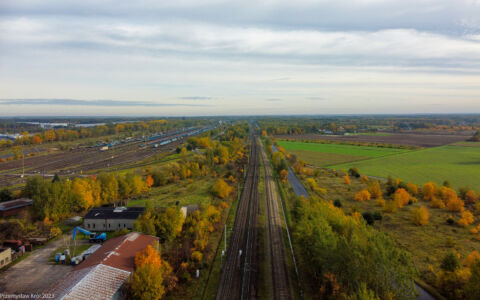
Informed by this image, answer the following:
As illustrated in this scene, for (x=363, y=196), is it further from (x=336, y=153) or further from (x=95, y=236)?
(x=336, y=153)

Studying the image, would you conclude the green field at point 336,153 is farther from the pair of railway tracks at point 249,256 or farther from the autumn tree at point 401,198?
the pair of railway tracks at point 249,256

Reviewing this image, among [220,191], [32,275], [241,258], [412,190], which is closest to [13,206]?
[32,275]

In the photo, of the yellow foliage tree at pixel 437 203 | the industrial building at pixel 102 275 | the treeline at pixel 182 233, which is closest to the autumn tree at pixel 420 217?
the yellow foliage tree at pixel 437 203

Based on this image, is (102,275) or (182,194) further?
(182,194)

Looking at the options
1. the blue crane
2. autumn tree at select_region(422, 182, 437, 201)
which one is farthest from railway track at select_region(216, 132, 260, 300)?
autumn tree at select_region(422, 182, 437, 201)

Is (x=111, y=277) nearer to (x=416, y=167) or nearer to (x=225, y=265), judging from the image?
(x=225, y=265)
